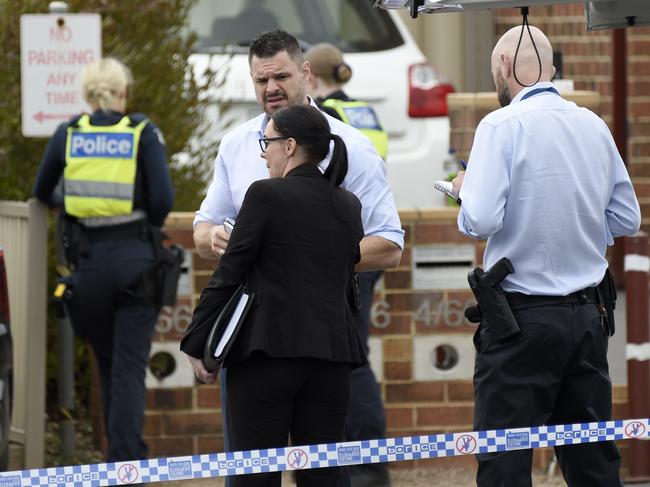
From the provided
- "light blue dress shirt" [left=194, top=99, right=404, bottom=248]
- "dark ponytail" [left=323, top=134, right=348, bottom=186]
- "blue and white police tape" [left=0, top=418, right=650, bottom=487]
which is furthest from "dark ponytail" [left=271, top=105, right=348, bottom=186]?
"blue and white police tape" [left=0, top=418, right=650, bottom=487]

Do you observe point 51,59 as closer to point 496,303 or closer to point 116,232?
point 116,232

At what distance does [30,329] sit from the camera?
24.9ft

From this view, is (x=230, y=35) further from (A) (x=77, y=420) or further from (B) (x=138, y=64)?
(A) (x=77, y=420)

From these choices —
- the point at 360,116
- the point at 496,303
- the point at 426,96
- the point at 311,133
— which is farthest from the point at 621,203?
the point at 426,96

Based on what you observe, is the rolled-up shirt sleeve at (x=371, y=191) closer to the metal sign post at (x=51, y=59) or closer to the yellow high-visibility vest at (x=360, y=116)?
the yellow high-visibility vest at (x=360, y=116)

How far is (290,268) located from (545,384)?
0.90 metres

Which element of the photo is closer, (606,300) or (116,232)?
(606,300)

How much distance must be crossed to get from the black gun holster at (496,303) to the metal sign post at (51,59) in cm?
330

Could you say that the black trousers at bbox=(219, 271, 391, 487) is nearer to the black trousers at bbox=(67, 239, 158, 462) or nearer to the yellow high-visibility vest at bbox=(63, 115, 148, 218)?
the black trousers at bbox=(67, 239, 158, 462)

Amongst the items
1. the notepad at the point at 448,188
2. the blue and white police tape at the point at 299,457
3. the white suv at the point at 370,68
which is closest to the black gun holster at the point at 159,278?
the blue and white police tape at the point at 299,457

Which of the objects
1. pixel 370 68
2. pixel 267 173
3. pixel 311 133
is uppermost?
pixel 370 68

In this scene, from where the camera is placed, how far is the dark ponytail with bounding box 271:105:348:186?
5.22 meters

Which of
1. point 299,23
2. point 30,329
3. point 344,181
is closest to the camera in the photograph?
point 344,181

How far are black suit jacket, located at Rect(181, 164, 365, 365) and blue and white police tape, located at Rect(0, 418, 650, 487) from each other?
30 centimetres
